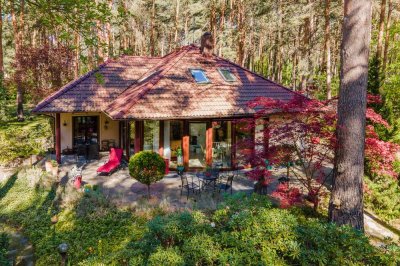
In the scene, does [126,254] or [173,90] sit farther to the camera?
[173,90]

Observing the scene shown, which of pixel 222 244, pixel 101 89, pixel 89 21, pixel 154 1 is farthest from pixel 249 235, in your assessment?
pixel 154 1

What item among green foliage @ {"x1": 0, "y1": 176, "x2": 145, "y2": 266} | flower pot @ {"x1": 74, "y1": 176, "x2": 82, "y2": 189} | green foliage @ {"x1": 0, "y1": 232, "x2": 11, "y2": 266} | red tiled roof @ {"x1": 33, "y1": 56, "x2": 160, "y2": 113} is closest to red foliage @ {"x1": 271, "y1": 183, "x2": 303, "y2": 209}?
green foliage @ {"x1": 0, "y1": 176, "x2": 145, "y2": 266}

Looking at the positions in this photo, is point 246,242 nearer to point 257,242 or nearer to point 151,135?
point 257,242

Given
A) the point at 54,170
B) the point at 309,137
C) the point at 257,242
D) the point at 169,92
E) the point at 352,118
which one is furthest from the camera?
the point at 169,92

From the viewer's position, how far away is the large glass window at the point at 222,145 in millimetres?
14812

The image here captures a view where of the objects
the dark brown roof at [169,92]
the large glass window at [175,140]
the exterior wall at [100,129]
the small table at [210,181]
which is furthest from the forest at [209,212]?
the large glass window at [175,140]

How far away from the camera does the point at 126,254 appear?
4699 millimetres

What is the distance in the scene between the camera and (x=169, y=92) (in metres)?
14.3

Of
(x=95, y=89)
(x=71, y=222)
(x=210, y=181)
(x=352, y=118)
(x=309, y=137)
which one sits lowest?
(x=71, y=222)

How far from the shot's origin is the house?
13.6 meters

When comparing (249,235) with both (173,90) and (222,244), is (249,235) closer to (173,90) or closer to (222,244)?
(222,244)

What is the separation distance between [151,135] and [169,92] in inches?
87.5

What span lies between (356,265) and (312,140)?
14.8 feet

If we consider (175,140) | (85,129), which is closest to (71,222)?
(175,140)
